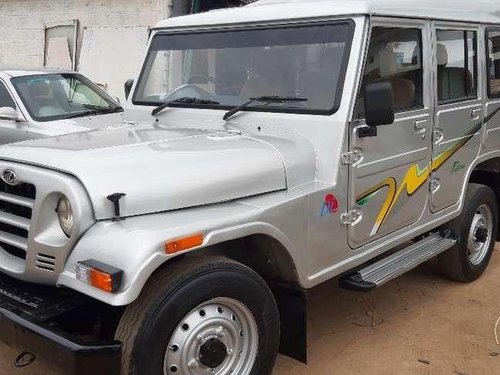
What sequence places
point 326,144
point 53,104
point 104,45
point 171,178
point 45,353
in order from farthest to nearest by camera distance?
point 104,45, point 53,104, point 326,144, point 171,178, point 45,353

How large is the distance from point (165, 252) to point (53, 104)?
550cm

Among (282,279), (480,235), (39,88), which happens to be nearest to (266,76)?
(282,279)

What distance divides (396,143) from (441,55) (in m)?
0.92

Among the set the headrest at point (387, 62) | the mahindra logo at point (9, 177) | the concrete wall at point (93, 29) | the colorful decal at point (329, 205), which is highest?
the concrete wall at point (93, 29)

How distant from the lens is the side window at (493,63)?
196 inches

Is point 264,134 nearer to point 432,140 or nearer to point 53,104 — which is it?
point 432,140

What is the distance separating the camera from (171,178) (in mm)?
2908

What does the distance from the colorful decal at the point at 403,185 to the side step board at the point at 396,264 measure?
27cm

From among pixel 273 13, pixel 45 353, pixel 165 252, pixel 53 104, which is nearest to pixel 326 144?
pixel 273 13

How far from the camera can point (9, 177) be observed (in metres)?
2.99

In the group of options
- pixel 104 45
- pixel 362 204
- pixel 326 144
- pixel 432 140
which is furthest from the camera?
pixel 104 45

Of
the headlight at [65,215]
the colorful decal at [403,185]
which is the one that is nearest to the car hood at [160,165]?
the headlight at [65,215]

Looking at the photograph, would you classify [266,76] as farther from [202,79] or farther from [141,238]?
[141,238]

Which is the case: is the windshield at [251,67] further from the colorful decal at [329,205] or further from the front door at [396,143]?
the colorful decal at [329,205]
